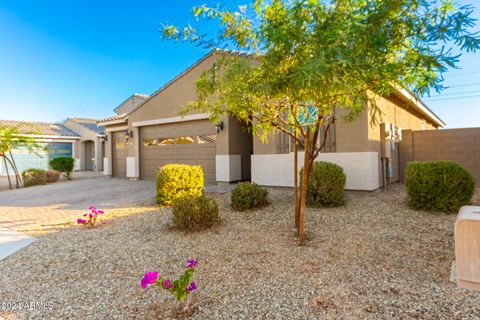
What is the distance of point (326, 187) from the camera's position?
244 inches

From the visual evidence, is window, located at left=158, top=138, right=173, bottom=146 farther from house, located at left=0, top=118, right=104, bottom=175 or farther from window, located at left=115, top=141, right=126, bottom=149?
house, located at left=0, top=118, right=104, bottom=175

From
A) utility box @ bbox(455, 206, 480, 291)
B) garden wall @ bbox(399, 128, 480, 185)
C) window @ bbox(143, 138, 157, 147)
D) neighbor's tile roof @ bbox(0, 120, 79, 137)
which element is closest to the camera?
utility box @ bbox(455, 206, 480, 291)

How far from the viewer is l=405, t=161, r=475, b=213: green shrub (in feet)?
18.4

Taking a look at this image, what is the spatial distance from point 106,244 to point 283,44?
13.7ft

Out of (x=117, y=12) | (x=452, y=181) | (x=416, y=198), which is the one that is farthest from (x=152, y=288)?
(x=117, y=12)

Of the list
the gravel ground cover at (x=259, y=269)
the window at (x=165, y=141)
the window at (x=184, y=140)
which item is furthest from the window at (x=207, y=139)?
the gravel ground cover at (x=259, y=269)

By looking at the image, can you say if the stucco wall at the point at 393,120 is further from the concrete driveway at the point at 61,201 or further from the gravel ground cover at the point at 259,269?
the concrete driveway at the point at 61,201

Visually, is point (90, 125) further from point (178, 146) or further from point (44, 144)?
point (178, 146)

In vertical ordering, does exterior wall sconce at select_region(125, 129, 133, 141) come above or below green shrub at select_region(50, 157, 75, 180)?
above

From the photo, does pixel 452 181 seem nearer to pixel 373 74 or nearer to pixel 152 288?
pixel 373 74

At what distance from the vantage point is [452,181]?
5590 mm

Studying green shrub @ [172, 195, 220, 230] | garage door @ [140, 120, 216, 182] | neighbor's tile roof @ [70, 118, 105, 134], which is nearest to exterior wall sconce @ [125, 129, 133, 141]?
garage door @ [140, 120, 216, 182]

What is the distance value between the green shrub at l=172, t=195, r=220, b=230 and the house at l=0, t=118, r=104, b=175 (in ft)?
65.0

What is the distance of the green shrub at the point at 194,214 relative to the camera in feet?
16.1
